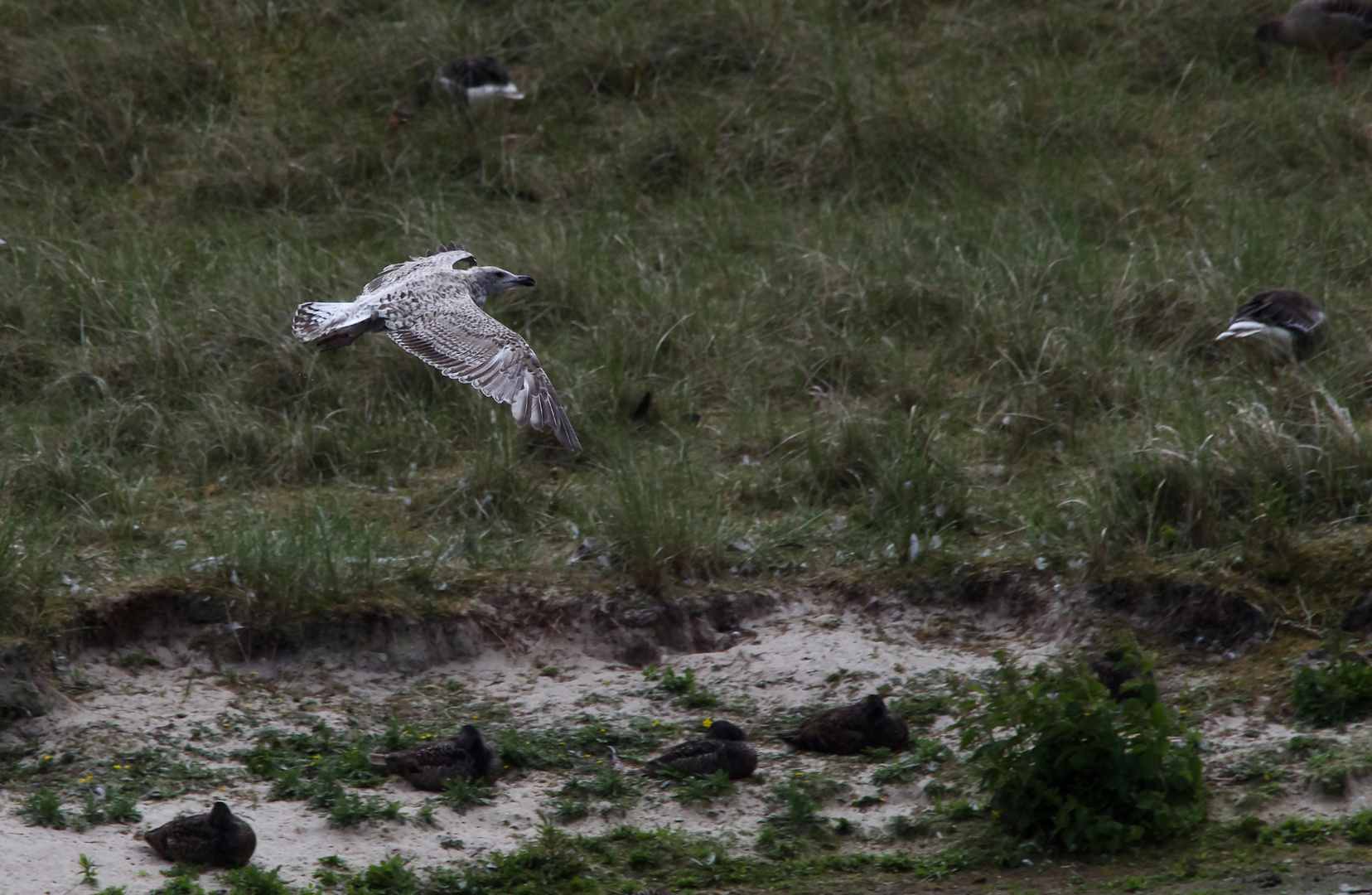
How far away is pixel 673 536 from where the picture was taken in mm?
6480

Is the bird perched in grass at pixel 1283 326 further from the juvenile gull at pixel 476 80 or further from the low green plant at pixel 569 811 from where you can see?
the juvenile gull at pixel 476 80

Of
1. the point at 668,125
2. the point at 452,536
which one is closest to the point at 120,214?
the point at 668,125

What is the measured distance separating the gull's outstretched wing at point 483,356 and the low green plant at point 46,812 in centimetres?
185

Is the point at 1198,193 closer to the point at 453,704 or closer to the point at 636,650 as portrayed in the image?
the point at 636,650

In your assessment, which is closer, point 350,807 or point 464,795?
point 350,807

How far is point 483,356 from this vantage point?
19.1 ft

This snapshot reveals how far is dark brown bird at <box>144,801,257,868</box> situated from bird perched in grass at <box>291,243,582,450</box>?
5.12 feet

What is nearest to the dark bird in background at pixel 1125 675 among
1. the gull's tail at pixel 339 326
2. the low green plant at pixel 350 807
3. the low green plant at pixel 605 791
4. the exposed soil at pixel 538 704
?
the exposed soil at pixel 538 704

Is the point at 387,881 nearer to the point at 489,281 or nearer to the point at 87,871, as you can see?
the point at 87,871

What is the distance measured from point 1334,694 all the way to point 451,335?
326 centimetres

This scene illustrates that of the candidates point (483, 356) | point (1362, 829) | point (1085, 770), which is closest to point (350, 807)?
point (483, 356)

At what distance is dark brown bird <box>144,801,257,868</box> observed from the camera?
4644 mm

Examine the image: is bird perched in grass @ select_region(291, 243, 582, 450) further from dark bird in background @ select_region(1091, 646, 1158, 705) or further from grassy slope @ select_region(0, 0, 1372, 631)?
dark bird in background @ select_region(1091, 646, 1158, 705)

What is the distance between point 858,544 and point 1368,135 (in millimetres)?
5361
